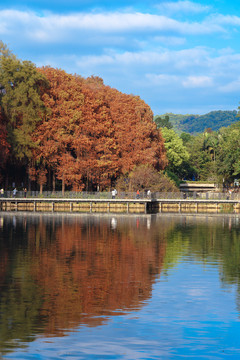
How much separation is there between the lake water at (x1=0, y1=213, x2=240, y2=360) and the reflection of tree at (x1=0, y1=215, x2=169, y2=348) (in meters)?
0.03

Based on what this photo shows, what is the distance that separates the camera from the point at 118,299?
2002 centimetres

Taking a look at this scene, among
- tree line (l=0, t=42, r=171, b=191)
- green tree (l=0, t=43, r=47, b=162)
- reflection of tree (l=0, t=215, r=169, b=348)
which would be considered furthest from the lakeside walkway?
reflection of tree (l=0, t=215, r=169, b=348)

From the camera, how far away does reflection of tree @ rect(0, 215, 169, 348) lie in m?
17.3

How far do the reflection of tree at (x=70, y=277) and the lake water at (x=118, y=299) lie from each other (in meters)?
0.03

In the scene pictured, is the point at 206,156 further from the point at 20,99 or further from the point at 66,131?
the point at 20,99

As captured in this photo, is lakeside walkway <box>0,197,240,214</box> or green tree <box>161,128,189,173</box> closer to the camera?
lakeside walkway <box>0,197,240,214</box>

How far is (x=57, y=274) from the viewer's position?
25141 mm

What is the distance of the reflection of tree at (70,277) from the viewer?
681 inches

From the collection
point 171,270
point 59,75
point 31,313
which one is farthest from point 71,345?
point 59,75

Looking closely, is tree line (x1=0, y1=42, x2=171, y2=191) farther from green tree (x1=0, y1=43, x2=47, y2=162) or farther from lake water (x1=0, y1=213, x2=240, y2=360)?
lake water (x1=0, y1=213, x2=240, y2=360)

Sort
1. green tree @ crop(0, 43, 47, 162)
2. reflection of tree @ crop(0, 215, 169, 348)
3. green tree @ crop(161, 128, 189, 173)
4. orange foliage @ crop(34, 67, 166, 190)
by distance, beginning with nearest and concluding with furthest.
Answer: reflection of tree @ crop(0, 215, 169, 348) → green tree @ crop(0, 43, 47, 162) → orange foliage @ crop(34, 67, 166, 190) → green tree @ crop(161, 128, 189, 173)

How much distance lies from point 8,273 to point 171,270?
279 inches

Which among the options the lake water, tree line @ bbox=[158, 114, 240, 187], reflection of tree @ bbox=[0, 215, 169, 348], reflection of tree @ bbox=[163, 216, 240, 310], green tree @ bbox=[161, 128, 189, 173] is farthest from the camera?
green tree @ bbox=[161, 128, 189, 173]

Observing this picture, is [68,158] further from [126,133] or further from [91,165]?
[126,133]
